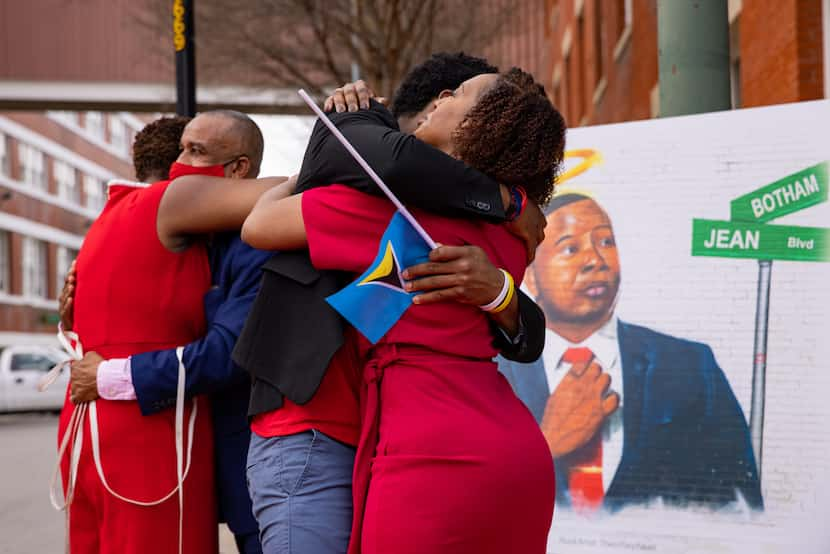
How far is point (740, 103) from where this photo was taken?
11.0 m

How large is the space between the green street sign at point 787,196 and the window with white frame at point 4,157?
146ft

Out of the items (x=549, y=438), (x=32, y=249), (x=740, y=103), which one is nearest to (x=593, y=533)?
(x=549, y=438)

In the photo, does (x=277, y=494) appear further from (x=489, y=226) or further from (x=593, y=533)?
(x=593, y=533)

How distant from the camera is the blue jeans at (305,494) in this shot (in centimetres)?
240

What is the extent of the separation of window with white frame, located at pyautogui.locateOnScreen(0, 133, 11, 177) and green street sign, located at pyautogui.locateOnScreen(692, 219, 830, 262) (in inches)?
1742

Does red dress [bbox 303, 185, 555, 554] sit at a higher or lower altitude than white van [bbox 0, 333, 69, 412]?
higher

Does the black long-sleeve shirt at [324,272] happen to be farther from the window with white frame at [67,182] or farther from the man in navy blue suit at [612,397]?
the window with white frame at [67,182]

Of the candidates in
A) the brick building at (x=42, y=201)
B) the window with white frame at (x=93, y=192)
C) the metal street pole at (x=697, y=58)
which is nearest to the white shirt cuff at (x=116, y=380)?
the metal street pole at (x=697, y=58)

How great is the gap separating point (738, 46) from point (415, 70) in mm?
8820

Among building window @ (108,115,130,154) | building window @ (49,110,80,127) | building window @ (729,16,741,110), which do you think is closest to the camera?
building window @ (729,16,741,110)

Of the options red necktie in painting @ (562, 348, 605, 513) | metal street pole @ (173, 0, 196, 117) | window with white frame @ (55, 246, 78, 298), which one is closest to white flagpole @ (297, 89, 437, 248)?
red necktie in painting @ (562, 348, 605, 513)

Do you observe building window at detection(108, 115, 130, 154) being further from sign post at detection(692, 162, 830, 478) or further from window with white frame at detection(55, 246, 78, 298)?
sign post at detection(692, 162, 830, 478)

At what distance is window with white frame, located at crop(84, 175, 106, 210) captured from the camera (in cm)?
5669

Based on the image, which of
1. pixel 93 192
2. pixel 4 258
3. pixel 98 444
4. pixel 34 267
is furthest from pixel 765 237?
pixel 93 192
